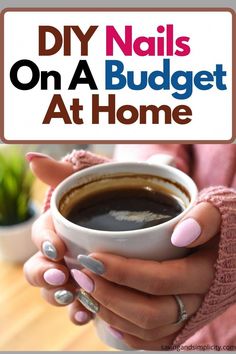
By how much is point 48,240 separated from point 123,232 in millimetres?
63

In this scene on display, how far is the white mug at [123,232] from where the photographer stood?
11.1 inches

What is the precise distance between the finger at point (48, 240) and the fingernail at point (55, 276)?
0.4 inches

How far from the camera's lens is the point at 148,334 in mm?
331

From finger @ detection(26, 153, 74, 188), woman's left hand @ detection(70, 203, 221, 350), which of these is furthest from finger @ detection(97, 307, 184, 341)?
finger @ detection(26, 153, 74, 188)

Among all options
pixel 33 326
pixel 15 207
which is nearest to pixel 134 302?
pixel 33 326

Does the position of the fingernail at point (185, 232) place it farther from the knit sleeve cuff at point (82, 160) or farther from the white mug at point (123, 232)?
the knit sleeve cuff at point (82, 160)

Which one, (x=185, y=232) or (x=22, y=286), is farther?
(x=22, y=286)

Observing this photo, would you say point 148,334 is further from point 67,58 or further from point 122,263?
point 67,58

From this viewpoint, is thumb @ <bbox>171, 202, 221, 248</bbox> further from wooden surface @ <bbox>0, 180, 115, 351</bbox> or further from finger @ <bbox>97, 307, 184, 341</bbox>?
wooden surface @ <bbox>0, 180, 115, 351</bbox>

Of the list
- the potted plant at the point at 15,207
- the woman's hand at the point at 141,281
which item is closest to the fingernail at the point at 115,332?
the woman's hand at the point at 141,281

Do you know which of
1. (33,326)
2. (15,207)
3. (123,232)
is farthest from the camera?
(15,207)

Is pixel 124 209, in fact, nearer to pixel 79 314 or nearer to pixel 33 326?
pixel 79 314

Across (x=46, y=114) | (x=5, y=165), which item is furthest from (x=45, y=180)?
(x=5, y=165)

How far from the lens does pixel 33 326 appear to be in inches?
20.1
